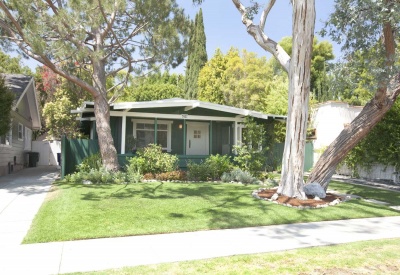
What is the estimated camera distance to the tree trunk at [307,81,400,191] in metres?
10.0

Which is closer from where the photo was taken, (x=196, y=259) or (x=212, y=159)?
(x=196, y=259)

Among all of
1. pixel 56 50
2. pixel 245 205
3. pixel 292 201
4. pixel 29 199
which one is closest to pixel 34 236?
pixel 29 199

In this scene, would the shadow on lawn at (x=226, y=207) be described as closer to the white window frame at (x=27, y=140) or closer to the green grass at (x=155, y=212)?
the green grass at (x=155, y=212)

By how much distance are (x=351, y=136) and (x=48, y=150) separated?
21.3 metres

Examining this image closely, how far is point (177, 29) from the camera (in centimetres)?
1390

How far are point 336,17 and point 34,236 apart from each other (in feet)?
32.5

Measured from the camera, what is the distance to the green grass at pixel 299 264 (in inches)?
161

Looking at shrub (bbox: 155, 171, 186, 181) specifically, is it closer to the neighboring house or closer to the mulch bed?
the mulch bed

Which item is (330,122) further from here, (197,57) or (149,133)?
(197,57)

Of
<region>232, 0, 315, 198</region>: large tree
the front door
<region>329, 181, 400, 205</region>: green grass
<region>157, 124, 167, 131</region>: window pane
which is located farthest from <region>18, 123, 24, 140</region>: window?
<region>329, 181, 400, 205</region>: green grass

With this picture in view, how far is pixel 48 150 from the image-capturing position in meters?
24.3

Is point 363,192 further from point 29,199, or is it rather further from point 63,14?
point 63,14

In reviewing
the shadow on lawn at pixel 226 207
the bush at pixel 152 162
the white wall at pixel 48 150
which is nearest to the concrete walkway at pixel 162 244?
the shadow on lawn at pixel 226 207

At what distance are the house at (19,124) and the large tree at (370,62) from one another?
12.6 m
